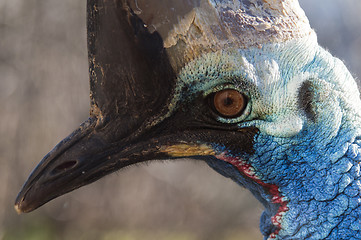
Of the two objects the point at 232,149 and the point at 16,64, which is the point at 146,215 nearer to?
the point at 16,64

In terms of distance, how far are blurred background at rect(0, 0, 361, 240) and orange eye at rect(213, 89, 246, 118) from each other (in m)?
3.18

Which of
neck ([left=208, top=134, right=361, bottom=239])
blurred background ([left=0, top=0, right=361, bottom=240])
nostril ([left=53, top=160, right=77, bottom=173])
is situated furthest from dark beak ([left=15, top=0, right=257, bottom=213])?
blurred background ([left=0, top=0, right=361, bottom=240])

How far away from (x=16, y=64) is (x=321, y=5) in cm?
280

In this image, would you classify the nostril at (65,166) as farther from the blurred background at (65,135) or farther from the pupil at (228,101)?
the blurred background at (65,135)

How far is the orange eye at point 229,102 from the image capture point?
155 centimetres

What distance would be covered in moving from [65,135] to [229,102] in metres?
3.93

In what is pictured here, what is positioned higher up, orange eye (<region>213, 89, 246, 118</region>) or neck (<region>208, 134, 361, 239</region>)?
orange eye (<region>213, 89, 246, 118</region>)

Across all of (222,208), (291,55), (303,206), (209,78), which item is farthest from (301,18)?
(222,208)

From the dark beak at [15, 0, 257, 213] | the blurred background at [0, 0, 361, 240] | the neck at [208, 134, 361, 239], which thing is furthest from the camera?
the blurred background at [0, 0, 361, 240]

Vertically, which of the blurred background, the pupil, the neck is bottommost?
the neck

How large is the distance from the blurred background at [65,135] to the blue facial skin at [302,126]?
3.09 m

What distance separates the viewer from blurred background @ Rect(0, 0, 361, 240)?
16.6ft

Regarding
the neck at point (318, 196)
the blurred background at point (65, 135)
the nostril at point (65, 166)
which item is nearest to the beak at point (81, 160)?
the nostril at point (65, 166)

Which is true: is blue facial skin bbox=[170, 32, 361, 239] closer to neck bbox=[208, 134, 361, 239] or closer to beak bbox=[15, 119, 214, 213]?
neck bbox=[208, 134, 361, 239]
